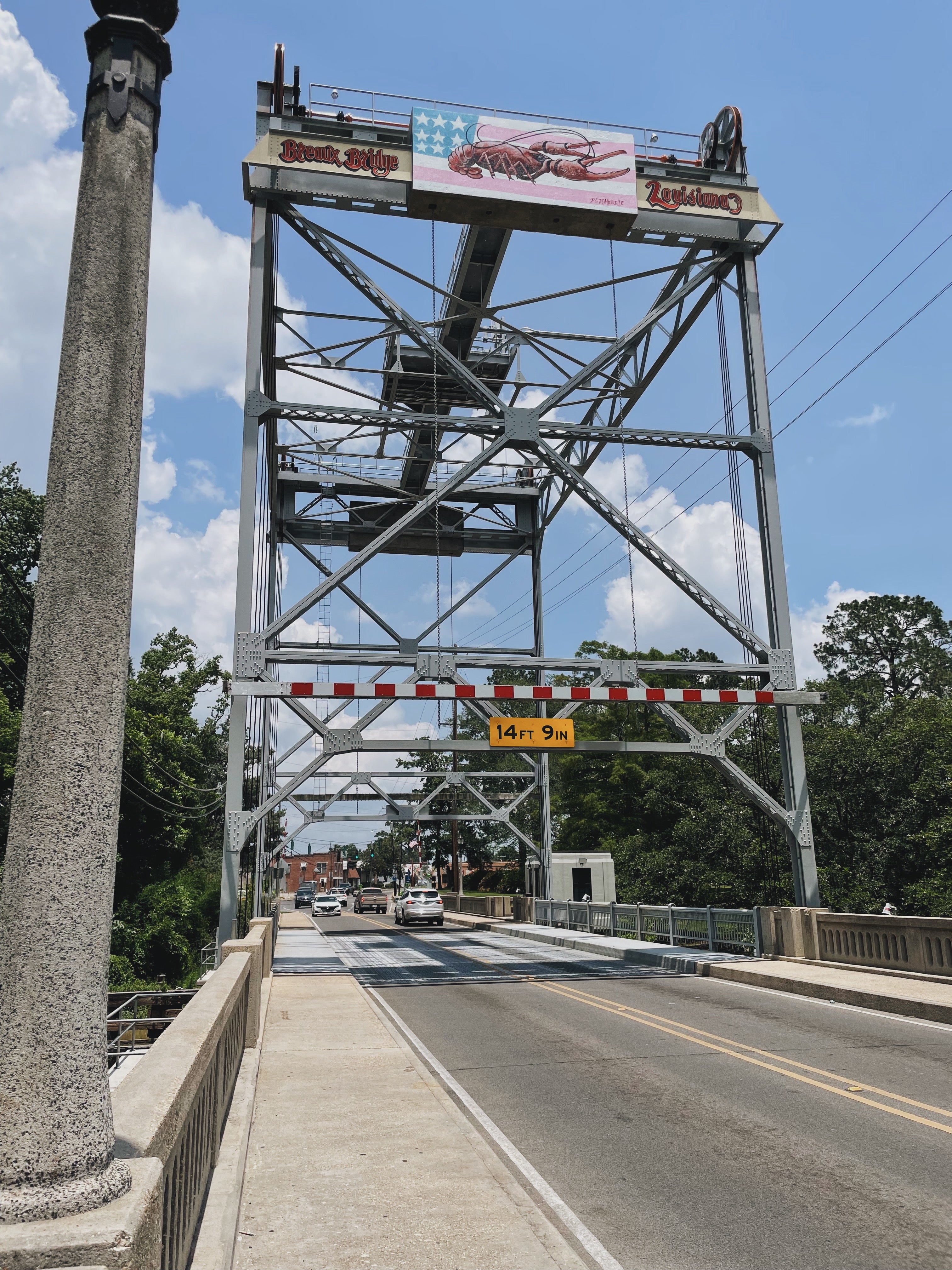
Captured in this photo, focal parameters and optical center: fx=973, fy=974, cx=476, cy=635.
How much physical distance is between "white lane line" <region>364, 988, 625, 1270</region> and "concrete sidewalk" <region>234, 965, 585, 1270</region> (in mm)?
136

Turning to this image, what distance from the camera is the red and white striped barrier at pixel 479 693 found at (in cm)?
1742

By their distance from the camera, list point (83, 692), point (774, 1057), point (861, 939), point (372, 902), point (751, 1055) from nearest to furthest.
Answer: point (83, 692) < point (774, 1057) < point (751, 1055) < point (861, 939) < point (372, 902)

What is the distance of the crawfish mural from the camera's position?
1938cm

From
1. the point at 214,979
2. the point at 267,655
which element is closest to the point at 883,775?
the point at 267,655

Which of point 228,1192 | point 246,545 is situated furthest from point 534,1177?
point 246,545

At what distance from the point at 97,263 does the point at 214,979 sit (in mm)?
6351

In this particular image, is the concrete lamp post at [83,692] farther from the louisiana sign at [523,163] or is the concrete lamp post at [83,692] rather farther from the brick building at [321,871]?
the brick building at [321,871]

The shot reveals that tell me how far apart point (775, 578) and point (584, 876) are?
63.5 feet

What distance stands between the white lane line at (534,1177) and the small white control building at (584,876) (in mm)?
25384

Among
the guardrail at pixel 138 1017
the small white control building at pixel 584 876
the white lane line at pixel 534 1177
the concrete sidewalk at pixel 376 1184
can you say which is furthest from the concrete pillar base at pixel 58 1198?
the small white control building at pixel 584 876

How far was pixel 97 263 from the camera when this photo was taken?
3338mm

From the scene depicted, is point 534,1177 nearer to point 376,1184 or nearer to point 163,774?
point 376,1184

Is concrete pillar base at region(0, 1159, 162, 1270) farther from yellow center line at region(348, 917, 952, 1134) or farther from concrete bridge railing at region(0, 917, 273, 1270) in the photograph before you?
yellow center line at region(348, 917, 952, 1134)

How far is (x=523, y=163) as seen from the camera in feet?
64.5
